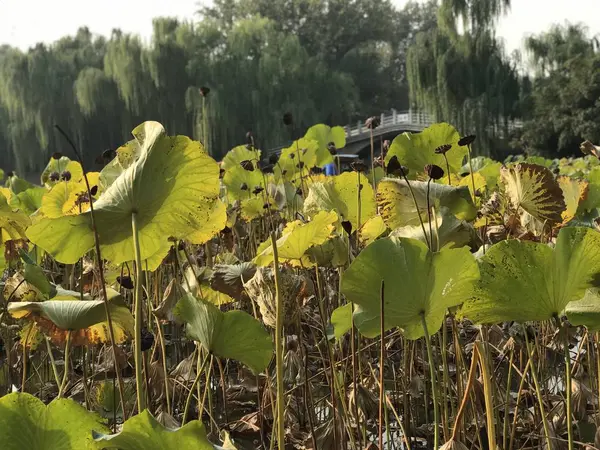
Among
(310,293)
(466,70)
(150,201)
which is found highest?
(466,70)

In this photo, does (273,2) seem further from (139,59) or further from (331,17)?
(139,59)

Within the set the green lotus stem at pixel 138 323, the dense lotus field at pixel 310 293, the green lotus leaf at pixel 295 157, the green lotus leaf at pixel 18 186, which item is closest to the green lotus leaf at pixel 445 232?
the dense lotus field at pixel 310 293

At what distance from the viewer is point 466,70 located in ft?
34.2

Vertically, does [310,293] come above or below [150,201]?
below

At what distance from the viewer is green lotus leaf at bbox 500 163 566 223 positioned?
63 cm

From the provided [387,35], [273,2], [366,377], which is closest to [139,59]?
[366,377]

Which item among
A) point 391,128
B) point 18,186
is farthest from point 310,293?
point 391,128

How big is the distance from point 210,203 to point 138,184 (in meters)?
0.05

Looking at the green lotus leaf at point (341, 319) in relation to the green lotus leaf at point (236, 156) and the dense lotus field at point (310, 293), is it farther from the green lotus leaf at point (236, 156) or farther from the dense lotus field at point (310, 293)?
the green lotus leaf at point (236, 156)

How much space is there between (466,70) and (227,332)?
10.4 metres

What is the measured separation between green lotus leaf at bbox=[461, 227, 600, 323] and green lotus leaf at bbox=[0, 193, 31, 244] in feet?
1.68

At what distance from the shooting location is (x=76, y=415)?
360mm

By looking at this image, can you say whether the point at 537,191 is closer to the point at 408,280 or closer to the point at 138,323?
the point at 408,280

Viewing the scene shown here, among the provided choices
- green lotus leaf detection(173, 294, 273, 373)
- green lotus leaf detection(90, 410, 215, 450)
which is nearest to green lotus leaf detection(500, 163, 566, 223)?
green lotus leaf detection(173, 294, 273, 373)
